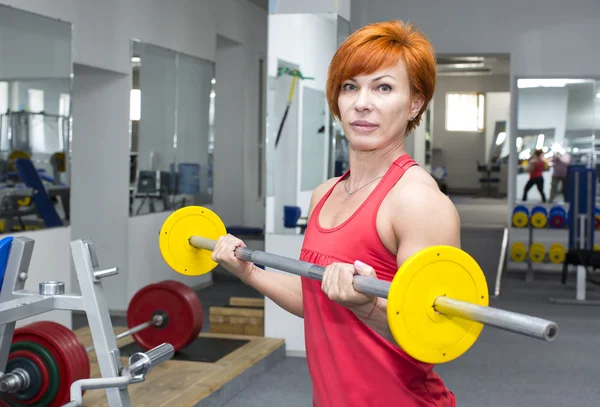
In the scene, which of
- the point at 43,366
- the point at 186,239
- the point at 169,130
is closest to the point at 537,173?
the point at 169,130

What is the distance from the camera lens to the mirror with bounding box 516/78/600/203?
8.43 meters

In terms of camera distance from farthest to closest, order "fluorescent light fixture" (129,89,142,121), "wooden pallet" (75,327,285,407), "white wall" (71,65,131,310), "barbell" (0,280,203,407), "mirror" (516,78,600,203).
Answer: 1. "mirror" (516,78,600,203)
2. "fluorescent light fixture" (129,89,142,121)
3. "white wall" (71,65,131,310)
4. "wooden pallet" (75,327,285,407)
5. "barbell" (0,280,203,407)

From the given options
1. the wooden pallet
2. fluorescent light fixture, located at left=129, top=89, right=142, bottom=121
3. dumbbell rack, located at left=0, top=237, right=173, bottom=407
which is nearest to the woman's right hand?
dumbbell rack, located at left=0, top=237, right=173, bottom=407

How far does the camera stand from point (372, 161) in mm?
1417

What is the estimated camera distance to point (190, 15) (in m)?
6.96

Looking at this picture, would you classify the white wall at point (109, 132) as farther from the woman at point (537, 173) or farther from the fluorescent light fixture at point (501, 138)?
the fluorescent light fixture at point (501, 138)

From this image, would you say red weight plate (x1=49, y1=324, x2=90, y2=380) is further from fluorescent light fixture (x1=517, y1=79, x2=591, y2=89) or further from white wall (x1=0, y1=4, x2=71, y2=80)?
fluorescent light fixture (x1=517, y1=79, x2=591, y2=89)

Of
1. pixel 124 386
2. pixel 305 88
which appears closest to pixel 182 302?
pixel 305 88

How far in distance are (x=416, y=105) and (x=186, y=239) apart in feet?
2.03

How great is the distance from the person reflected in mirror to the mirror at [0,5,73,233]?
5574 mm

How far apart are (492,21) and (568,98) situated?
1.15 metres

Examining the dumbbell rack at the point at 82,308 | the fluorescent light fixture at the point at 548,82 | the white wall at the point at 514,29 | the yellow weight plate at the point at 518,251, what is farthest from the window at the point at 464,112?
the dumbbell rack at the point at 82,308

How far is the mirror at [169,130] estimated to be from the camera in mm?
6141

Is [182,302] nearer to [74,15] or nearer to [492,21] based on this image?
[74,15]
